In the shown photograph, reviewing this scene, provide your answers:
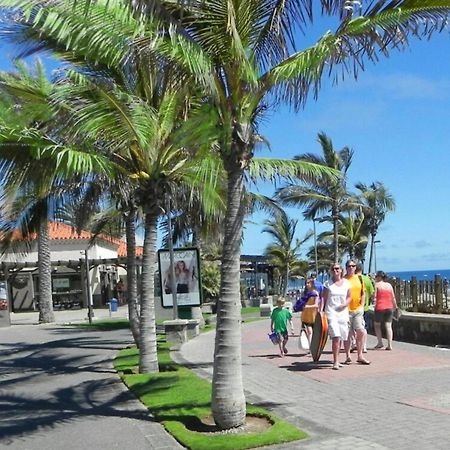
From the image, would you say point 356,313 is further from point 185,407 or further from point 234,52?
point 234,52

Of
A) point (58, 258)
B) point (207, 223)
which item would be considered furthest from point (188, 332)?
point (58, 258)

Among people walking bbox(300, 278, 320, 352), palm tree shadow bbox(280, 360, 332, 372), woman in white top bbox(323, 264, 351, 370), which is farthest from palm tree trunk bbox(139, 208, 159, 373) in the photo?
people walking bbox(300, 278, 320, 352)

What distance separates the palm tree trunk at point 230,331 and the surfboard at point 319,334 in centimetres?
450

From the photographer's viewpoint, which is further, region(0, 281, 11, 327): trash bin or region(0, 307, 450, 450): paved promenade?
region(0, 281, 11, 327): trash bin

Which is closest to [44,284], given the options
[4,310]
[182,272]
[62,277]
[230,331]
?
[4,310]

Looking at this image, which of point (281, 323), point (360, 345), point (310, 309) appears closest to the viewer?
point (360, 345)

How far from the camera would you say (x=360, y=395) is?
9156mm

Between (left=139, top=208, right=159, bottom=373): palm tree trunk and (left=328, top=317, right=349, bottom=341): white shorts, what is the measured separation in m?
3.12

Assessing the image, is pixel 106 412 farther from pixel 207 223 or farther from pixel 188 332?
pixel 188 332

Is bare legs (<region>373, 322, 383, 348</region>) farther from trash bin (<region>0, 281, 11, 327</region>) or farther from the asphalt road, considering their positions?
trash bin (<region>0, 281, 11, 327</region>)

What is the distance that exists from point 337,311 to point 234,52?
5478 millimetres

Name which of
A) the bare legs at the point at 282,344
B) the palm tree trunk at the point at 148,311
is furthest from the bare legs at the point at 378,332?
the palm tree trunk at the point at 148,311

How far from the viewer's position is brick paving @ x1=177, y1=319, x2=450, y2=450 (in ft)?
22.6

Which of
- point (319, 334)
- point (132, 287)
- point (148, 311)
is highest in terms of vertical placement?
point (132, 287)
